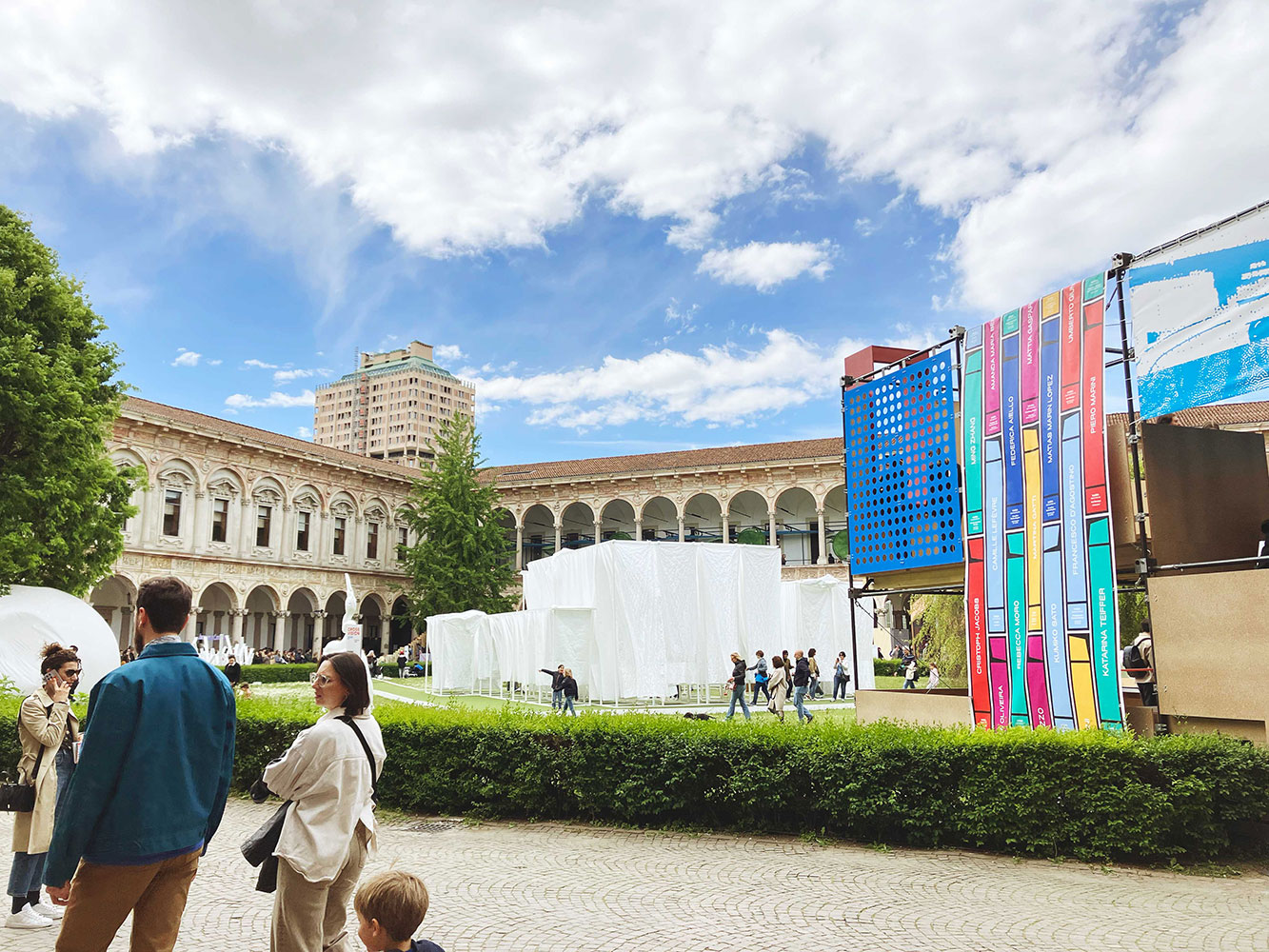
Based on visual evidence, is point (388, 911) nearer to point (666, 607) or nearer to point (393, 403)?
point (666, 607)

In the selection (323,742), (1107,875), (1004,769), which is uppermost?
(323,742)

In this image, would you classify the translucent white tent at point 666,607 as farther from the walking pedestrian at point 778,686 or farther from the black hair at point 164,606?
the black hair at point 164,606

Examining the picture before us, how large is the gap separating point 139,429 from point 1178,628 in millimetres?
37133

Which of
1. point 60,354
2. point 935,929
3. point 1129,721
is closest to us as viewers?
point 935,929

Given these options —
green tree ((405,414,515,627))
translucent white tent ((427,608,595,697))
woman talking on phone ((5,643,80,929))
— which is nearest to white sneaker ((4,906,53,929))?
woman talking on phone ((5,643,80,929))

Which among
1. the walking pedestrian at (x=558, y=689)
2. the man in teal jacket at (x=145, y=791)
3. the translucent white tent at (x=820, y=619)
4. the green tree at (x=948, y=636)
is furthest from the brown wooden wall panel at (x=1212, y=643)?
the translucent white tent at (x=820, y=619)

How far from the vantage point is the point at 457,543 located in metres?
42.8

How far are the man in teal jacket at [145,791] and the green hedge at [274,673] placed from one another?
1132 inches

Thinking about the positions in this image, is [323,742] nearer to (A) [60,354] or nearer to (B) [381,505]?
(A) [60,354]

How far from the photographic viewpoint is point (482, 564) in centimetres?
4306

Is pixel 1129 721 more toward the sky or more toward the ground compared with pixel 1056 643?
more toward the ground

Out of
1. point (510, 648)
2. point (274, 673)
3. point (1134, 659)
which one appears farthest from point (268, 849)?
point (274, 673)

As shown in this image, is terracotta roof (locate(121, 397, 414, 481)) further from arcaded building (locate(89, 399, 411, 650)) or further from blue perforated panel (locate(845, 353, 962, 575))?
blue perforated panel (locate(845, 353, 962, 575))

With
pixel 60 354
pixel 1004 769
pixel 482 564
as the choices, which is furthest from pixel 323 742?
pixel 482 564
